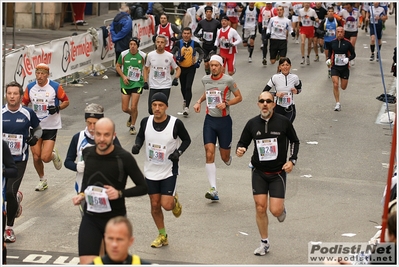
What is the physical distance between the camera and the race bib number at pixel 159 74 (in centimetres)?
1541

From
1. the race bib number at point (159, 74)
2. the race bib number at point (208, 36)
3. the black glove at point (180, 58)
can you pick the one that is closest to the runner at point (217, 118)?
the race bib number at point (159, 74)

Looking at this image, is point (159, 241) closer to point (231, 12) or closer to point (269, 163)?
point (269, 163)

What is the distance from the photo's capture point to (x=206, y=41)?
21.4 metres

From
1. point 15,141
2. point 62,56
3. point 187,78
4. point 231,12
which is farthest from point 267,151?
point 231,12

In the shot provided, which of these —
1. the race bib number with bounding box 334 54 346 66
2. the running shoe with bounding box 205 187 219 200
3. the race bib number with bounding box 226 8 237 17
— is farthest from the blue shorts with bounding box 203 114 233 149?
the race bib number with bounding box 226 8 237 17

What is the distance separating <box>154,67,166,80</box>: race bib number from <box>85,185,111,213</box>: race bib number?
7.98m

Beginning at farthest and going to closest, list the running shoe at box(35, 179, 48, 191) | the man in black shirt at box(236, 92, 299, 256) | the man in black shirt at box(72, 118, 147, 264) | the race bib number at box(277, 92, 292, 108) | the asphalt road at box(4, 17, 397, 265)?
1. the race bib number at box(277, 92, 292, 108)
2. the running shoe at box(35, 179, 48, 191)
3. the asphalt road at box(4, 17, 397, 265)
4. the man in black shirt at box(236, 92, 299, 256)
5. the man in black shirt at box(72, 118, 147, 264)

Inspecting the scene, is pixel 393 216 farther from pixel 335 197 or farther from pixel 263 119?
pixel 335 197

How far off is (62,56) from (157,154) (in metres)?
11.7

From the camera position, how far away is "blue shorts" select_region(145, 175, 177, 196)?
9.47 metres

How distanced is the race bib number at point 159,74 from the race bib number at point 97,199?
26.2 feet

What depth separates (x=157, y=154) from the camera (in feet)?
30.9

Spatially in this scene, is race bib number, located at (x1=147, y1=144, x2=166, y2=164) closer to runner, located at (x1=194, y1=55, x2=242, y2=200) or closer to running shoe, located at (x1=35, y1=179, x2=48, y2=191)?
runner, located at (x1=194, y1=55, x2=242, y2=200)

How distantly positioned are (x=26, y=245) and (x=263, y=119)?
9.83 feet
